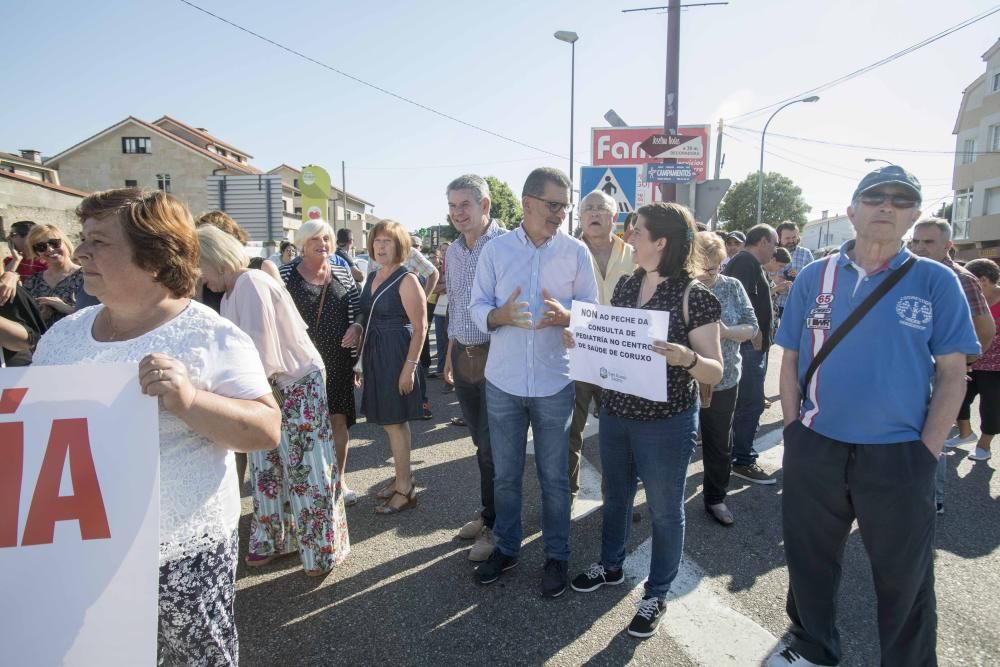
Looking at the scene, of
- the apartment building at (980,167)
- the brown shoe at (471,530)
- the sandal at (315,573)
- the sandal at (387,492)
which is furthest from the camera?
the apartment building at (980,167)

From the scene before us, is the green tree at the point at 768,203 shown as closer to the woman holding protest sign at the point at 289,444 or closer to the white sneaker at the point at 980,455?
the white sneaker at the point at 980,455

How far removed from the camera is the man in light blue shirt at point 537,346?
9.66 ft

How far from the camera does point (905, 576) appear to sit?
6.77 feet

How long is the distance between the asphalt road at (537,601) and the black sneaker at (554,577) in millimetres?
49

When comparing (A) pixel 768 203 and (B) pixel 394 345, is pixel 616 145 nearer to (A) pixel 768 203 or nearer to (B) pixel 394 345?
(B) pixel 394 345

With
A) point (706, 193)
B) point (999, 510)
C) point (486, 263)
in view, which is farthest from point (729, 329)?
point (706, 193)

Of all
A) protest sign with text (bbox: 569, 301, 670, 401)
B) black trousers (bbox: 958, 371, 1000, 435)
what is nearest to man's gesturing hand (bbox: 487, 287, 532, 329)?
protest sign with text (bbox: 569, 301, 670, 401)

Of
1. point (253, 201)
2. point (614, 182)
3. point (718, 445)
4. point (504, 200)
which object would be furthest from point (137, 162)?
point (718, 445)

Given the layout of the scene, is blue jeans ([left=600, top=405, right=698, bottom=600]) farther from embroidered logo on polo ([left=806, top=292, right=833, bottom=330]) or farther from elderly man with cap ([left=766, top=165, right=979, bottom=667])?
embroidered logo on polo ([left=806, top=292, right=833, bottom=330])

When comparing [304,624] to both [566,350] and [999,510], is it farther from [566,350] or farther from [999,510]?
[999,510]

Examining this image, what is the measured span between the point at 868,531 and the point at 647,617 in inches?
42.6

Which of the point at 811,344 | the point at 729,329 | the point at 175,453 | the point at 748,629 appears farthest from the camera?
the point at 729,329

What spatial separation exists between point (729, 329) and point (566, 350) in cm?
149

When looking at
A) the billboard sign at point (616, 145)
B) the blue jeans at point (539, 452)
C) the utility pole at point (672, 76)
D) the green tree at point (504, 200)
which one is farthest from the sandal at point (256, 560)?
the green tree at point (504, 200)
